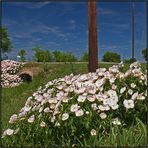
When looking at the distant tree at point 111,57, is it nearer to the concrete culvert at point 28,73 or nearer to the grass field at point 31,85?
the grass field at point 31,85

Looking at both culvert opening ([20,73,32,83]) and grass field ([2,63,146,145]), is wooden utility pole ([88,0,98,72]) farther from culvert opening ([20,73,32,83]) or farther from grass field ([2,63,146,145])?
culvert opening ([20,73,32,83])

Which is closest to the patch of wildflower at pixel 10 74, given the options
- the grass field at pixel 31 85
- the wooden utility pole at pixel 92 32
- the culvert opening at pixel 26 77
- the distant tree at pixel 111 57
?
the culvert opening at pixel 26 77

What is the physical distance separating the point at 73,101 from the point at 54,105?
0.69 ft

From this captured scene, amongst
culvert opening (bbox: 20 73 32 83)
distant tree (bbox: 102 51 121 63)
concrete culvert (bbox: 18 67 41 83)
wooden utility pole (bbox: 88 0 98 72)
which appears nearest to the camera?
distant tree (bbox: 102 51 121 63)

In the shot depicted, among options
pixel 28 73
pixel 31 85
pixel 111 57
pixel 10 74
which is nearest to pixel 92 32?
pixel 111 57

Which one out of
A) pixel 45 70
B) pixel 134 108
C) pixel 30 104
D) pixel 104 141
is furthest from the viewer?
pixel 45 70

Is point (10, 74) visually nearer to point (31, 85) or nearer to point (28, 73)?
point (28, 73)

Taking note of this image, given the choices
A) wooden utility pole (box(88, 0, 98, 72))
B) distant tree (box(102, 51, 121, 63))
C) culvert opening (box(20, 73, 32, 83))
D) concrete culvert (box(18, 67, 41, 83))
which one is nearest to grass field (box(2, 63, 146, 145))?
concrete culvert (box(18, 67, 41, 83))

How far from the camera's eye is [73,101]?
4344 mm

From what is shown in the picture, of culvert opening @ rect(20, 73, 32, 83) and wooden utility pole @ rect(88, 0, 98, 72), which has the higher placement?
wooden utility pole @ rect(88, 0, 98, 72)

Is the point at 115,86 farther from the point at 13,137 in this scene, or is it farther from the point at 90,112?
the point at 13,137

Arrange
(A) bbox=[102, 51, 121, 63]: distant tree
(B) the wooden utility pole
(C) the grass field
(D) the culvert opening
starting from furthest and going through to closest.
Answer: (D) the culvert opening < (C) the grass field < (B) the wooden utility pole < (A) bbox=[102, 51, 121, 63]: distant tree

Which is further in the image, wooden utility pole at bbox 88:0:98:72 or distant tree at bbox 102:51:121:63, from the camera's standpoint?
wooden utility pole at bbox 88:0:98:72

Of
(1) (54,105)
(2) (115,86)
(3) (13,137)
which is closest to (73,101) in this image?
(1) (54,105)
